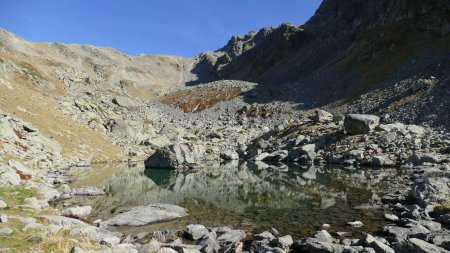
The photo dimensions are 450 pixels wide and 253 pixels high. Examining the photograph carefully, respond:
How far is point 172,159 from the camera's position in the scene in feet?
181

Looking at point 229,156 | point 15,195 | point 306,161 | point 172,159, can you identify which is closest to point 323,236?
point 15,195

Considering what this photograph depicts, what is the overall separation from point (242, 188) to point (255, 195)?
4278mm

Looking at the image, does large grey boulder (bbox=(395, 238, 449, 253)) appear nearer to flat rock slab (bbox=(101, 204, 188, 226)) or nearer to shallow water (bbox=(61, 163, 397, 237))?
shallow water (bbox=(61, 163, 397, 237))

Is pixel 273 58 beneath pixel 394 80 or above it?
above

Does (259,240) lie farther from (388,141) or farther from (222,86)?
(222,86)

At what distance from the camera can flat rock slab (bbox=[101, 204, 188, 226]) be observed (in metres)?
21.0

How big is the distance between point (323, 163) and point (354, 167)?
23.1 feet

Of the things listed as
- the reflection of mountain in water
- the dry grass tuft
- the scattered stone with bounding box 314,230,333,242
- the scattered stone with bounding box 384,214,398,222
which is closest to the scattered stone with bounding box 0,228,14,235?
the dry grass tuft

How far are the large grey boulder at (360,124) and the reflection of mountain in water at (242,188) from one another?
13207 mm

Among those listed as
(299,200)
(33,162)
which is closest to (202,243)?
(299,200)

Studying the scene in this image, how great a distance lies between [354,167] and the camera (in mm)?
48719

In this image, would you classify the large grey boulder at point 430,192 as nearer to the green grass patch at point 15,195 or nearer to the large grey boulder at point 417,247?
the large grey boulder at point 417,247

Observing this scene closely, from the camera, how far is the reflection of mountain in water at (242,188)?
90.4ft

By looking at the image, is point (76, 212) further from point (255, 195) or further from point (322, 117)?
point (322, 117)
